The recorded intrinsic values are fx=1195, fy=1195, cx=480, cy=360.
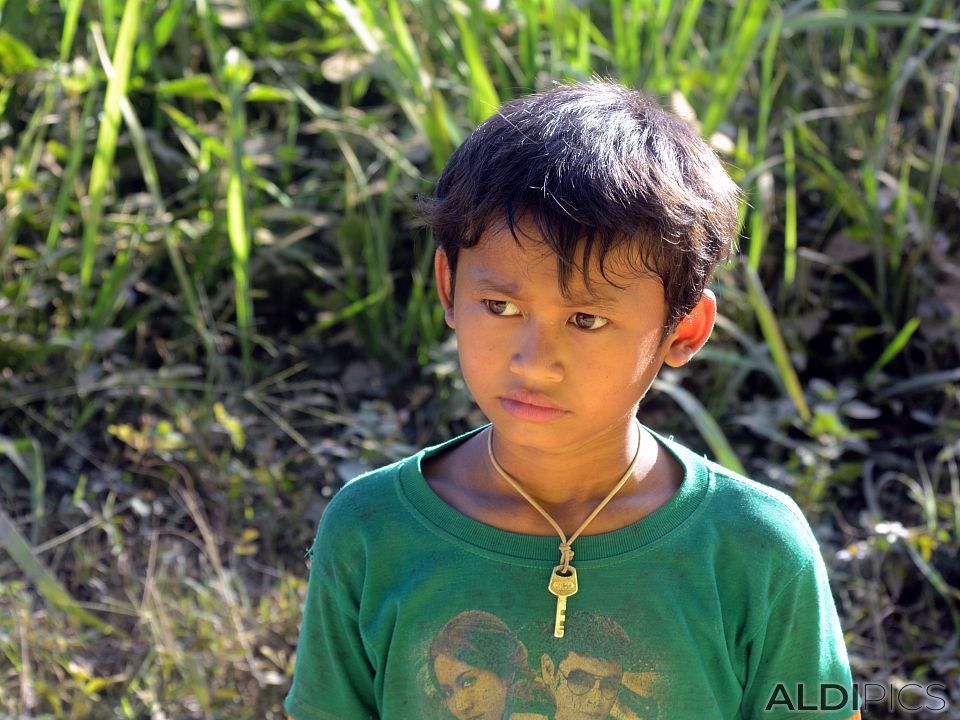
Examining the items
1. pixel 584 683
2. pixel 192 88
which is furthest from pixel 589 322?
pixel 192 88

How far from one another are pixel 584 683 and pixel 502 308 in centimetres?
44

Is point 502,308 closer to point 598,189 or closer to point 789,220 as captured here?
point 598,189

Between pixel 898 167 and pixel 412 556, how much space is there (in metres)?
2.41

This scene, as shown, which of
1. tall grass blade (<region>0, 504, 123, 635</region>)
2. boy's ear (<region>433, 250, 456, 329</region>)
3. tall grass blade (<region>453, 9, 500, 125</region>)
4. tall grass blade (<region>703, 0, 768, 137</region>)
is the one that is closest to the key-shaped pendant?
boy's ear (<region>433, 250, 456, 329</region>)

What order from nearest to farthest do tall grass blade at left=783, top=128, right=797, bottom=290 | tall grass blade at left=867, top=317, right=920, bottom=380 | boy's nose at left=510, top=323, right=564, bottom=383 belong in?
boy's nose at left=510, top=323, right=564, bottom=383 → tall grass blade at left=867, top=317, right=920, bottom=380 → tall grass blade at left=783, top=128, right=797, bottom=290

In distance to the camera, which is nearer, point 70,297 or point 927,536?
point 927,536

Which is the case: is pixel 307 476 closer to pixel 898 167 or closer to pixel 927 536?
pixel 927 536

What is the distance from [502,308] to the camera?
131 centimetres

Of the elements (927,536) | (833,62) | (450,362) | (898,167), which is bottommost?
(927,536)

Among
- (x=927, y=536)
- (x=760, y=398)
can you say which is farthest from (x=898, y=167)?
(x=927, y=536)

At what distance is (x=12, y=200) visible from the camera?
308 centimetres

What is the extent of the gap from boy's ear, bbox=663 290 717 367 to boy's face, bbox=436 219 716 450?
0.08 metres

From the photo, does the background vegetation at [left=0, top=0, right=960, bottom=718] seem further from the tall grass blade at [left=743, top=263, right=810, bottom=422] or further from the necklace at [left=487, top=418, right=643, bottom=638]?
the necklace at [left=487, top=418, right=643, bottom=638]

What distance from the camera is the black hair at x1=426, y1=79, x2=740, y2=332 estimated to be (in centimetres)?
127
